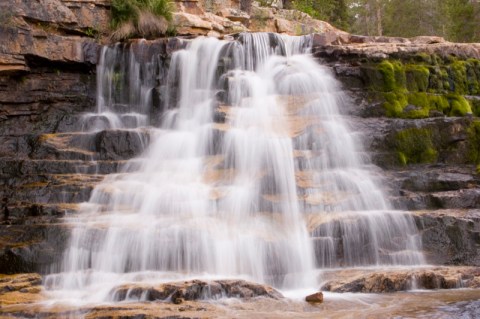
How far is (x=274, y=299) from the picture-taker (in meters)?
7.58

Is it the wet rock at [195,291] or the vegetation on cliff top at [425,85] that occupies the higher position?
the vegetation on cliff top at [425,85]

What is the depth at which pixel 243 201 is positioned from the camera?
9891 millimetres

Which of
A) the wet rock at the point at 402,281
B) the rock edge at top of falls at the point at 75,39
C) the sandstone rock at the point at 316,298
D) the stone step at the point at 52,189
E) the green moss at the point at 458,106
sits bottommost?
the sandstone rock at the point at 316,298

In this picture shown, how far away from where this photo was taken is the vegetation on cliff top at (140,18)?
53.6 feet

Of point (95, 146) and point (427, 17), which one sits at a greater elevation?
point (427, 17)

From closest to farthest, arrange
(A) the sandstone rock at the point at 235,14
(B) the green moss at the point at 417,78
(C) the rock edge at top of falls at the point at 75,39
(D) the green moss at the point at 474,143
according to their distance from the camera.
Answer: (D) the green moss at the point at 474,143 < (B) the green moss at the point at 417,78 < (C) the rock edge at top of falls at the point at 75,39 < (A) the sandstone rock at the point at 235,14

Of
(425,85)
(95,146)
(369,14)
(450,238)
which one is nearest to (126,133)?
(95,146)

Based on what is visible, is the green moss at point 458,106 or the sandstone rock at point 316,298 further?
the green moss at point 458,106

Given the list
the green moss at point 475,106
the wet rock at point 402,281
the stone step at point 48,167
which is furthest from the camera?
the green moss at point 475,106

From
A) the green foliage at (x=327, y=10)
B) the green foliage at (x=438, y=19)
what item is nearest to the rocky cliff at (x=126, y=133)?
the green foliage at (x=327, y=10)

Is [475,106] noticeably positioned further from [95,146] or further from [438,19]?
[438,19]

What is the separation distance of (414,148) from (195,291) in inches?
252

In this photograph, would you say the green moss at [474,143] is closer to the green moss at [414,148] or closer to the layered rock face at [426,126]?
the layered rock face at [426,126]

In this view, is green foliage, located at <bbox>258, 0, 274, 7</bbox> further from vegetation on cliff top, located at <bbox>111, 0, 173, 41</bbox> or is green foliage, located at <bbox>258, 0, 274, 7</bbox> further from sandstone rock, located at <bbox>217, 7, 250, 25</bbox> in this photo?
vegetation on cliff top, located at <bbox>111, 0, 173, 41</bbox>
